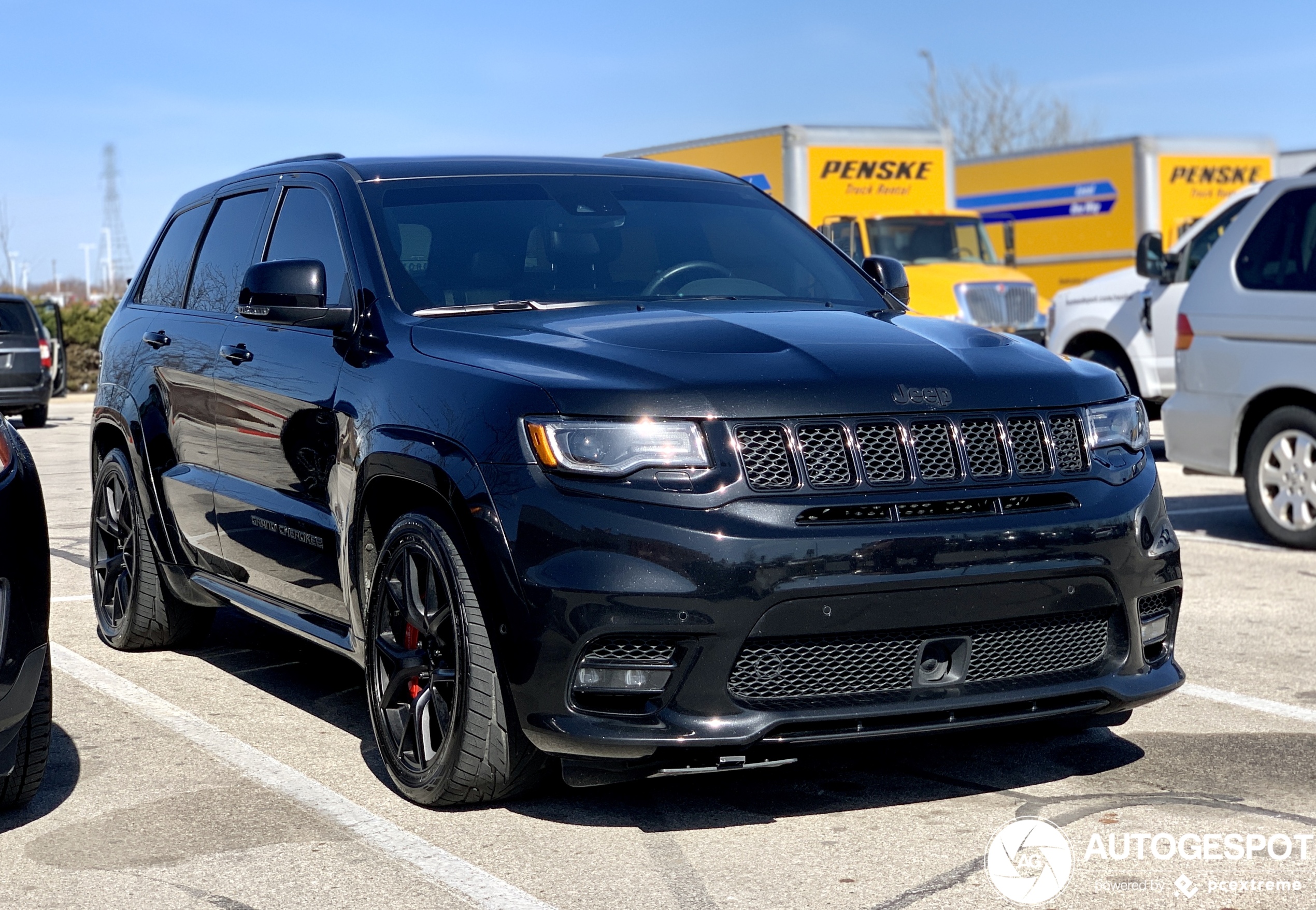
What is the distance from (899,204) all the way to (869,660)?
58.1 ft

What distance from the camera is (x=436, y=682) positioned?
4.26m

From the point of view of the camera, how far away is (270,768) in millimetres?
4816

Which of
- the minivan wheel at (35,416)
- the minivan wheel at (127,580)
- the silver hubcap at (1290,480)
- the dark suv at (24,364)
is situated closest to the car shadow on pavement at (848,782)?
the minivan wheel at (127,580)

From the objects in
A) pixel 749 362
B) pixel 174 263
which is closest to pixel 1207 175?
pixel 174 263

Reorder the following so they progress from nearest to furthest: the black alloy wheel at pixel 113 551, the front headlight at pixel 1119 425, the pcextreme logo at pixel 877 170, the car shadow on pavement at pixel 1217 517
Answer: the front headlight at pixel 1119 425 → the black alloy wheel at pixel 113 551 → the car shadow on pavement at pixel 1217 517 → the pcextreme logo at pixel 877 170

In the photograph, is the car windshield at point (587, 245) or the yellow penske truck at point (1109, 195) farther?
the yellow penske truck at point (1109, 195)

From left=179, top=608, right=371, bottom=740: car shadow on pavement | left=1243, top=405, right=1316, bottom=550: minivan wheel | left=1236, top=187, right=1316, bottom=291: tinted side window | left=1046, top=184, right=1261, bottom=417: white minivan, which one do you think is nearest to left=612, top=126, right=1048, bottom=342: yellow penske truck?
left=1046, top=184, right=1261, bottom=417: white minivan

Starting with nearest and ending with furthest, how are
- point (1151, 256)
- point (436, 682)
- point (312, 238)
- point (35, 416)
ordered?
point (436, 682) < point (312, 238) < point (1151, 256) < point (35, 416)

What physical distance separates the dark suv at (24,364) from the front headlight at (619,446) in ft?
63.9

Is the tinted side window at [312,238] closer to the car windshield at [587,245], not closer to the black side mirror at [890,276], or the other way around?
the car windshield at [587,245]

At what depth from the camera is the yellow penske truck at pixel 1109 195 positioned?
896 inches

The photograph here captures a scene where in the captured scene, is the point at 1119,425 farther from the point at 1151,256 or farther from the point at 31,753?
the point at 1151,256

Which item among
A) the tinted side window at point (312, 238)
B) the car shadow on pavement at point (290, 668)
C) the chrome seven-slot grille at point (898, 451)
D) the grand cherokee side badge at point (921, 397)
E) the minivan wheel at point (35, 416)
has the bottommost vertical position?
the car shadow on pavement at point (290, 668)

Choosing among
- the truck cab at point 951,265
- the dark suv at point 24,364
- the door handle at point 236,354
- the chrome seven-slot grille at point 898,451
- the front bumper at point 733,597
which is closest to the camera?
the front bumper at point 733,597
